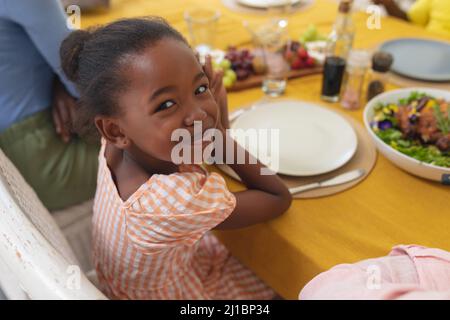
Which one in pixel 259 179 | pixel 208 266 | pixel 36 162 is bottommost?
pixel 208 266

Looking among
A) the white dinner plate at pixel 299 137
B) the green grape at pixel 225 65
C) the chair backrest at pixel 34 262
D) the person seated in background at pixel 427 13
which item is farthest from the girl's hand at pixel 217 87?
the person seated in background at pixel 427 13

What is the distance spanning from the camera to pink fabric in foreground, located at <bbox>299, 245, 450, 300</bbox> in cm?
48

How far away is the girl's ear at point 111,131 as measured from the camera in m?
0.76

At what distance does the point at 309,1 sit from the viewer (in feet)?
5.74

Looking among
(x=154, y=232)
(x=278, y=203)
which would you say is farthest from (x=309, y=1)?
(x=154, y=232)

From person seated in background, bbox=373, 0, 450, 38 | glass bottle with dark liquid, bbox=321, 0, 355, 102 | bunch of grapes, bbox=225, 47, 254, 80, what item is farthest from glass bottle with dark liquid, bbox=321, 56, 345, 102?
person seated in background, bbox=373, 0, 450, 38

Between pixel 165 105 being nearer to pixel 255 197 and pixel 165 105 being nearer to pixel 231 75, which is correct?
pixel 255 197

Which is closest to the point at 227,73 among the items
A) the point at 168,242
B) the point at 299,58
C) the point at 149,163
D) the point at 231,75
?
the point at 231,75

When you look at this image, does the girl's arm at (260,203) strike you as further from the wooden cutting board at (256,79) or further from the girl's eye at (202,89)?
the wooden cutting board at (256,79)

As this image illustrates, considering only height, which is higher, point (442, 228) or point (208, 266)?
point (442, 228)

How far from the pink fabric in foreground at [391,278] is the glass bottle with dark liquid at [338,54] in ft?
2.01

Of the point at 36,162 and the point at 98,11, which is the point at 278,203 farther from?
the point at 98,11

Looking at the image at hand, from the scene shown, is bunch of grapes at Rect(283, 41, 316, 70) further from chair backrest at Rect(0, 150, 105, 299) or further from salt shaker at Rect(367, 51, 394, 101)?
chair backrest at Rect(0, 150, 105, 299)
